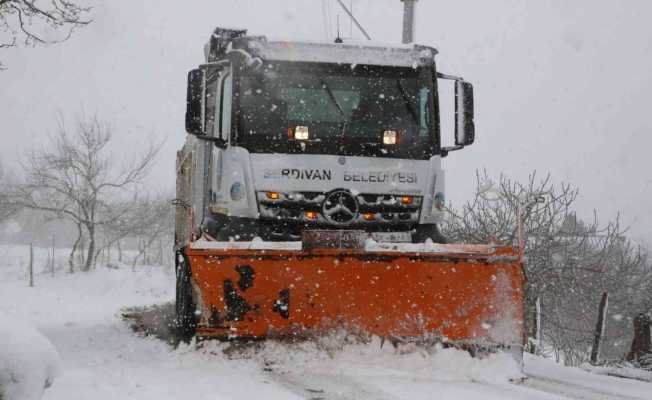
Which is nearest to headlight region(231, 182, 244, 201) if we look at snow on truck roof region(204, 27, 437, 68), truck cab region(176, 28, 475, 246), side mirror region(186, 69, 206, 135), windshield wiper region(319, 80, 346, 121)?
truck cab region(176, 28, 475, 246)

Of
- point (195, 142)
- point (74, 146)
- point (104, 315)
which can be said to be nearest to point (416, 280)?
point (195, 142)

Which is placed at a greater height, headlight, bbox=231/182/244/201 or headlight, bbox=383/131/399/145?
headlight, bbox=383/131/399/145

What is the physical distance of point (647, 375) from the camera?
24.0 feet

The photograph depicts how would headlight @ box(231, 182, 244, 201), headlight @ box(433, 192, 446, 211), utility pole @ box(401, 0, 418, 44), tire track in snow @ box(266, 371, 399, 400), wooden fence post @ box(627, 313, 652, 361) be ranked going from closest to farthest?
1. tire track in snow @ box(266, 371, 399, 400)
2. headlight @ box(231, 182, 244, 201)
3. headlight @ box(433, 192, 446, 211)
4. wooden fence post @ box(627, 313, 652, 361)
5. utility pole @ box(401, 0, 418, 44)

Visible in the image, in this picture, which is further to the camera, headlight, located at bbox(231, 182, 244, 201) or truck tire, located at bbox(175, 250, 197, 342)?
truck tire, located at bbox(175, 250, 197, 342)

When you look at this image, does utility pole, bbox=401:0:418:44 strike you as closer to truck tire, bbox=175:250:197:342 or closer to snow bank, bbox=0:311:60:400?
truck tire, bbox=175:250:197:342

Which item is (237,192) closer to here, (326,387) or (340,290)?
(340,290)

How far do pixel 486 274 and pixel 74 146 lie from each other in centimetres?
2631

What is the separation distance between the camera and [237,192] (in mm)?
6695

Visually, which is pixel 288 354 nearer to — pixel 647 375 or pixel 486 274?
pixel 486 274

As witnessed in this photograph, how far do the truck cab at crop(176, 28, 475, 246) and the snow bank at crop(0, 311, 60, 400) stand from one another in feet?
9.79

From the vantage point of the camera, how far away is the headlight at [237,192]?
6688mm

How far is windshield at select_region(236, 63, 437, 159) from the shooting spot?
6887mm

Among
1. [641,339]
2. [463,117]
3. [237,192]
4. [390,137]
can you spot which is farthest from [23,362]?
[641,339]
